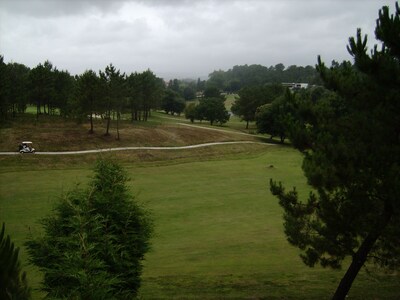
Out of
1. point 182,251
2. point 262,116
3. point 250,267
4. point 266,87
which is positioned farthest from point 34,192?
point 266,87

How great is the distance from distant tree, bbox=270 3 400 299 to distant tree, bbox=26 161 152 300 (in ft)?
19.9

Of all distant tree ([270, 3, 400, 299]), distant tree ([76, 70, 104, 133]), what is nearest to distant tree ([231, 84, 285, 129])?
distant tree ([76, 70, 104, 133])

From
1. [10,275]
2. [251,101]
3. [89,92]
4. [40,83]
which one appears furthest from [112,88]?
[10,275]

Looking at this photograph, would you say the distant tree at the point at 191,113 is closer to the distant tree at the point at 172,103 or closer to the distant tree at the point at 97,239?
the distant tree at the point at 172,103

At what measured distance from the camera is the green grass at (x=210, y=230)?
17.6 m

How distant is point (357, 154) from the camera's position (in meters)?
11.8

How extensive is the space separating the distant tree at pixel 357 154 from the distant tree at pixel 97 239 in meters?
6.06

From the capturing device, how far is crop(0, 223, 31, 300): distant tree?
11.2ft

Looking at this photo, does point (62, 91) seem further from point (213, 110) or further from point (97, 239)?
point (97, 239)

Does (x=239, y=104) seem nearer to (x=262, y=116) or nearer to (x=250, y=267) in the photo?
(x=262, y=116)

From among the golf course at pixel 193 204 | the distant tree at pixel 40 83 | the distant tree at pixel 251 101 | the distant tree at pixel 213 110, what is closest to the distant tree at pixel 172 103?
the distant tree at pixel 213 110

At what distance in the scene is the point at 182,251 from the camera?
915 inches

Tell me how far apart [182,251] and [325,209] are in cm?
1245

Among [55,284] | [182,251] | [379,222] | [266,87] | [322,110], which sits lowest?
[182,251]
